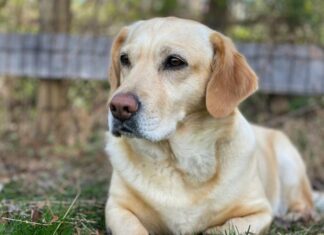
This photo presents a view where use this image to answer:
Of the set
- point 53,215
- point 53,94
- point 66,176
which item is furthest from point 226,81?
point 53,94

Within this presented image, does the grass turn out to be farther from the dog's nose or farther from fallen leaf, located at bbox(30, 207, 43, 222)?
the dog's nose

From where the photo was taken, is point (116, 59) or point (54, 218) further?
point (116, 59)

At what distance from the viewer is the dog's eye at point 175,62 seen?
12.0 ft

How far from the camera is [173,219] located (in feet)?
12.1

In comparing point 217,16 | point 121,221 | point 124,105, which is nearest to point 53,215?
point 121,221

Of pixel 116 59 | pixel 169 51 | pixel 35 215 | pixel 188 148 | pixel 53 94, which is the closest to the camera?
pixel 35 215

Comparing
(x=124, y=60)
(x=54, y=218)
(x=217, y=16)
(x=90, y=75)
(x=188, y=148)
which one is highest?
(x=124, y=60)

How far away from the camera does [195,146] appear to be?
3814 mm

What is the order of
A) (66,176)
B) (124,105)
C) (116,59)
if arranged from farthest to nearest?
(66,176), (116,59), (124,105)

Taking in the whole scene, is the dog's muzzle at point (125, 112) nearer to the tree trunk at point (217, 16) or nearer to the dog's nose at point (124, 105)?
the dog's nose at point (124, 105)

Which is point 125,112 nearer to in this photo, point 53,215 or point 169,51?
point 169,51

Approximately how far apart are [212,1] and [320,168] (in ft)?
10.7

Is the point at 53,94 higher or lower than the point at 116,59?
lower

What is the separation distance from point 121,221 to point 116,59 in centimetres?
117
